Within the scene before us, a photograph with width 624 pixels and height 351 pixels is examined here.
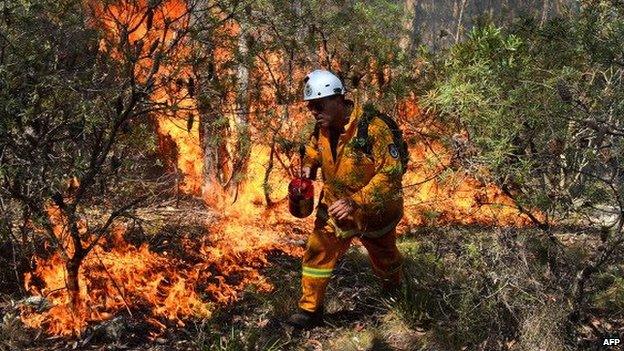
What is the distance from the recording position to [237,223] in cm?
825

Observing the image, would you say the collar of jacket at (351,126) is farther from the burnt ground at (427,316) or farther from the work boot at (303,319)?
the work boot at (303,319)

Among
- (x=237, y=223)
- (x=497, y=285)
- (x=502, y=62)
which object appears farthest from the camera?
(x=237, y=223)

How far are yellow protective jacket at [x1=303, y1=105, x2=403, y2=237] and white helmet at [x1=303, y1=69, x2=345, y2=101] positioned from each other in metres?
0.23

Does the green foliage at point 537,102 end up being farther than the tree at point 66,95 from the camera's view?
No

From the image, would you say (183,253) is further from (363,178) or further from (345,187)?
(363,178)

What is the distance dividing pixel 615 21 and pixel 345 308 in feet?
9.95

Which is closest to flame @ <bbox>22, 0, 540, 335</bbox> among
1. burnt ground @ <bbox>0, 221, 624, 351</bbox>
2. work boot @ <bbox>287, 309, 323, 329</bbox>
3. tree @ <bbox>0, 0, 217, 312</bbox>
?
tree @ <bbox>0, 0, 217, 312</bbox>

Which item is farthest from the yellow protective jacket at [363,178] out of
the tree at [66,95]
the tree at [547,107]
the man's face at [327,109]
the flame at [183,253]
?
the tree at [66,95]

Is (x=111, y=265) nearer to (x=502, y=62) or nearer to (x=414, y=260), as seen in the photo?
(x=414, y=260)

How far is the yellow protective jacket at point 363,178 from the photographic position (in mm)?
3910

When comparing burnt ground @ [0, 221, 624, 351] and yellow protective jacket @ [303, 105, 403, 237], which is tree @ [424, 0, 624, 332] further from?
yellow protective jacket @ [303, 105, 403, 237]

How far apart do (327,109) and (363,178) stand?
572 millimetres

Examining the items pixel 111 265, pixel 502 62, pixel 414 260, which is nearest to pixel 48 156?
pixel 111 265

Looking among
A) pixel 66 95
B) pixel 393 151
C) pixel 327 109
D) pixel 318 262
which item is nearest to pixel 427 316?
pixel 318 262
